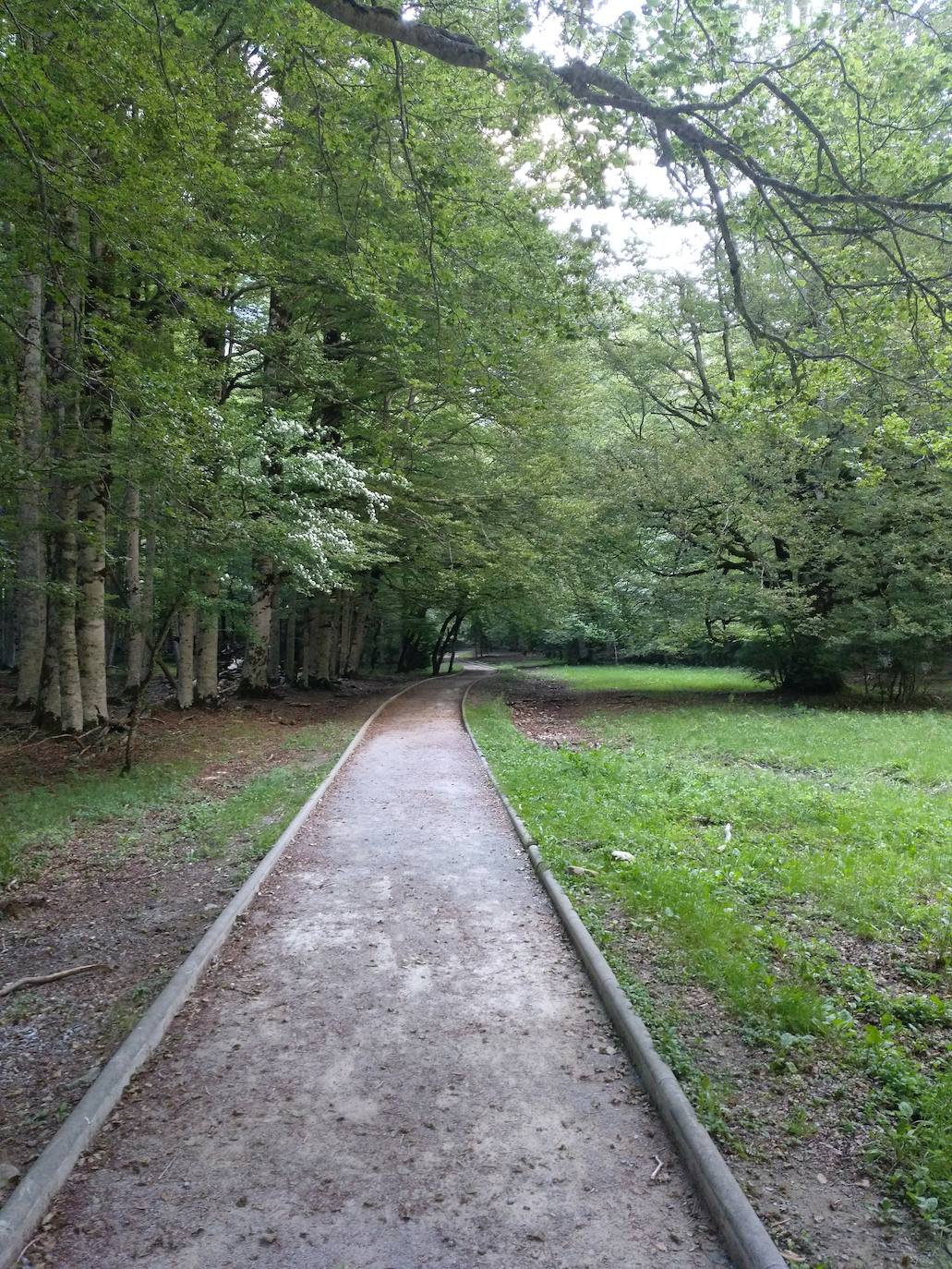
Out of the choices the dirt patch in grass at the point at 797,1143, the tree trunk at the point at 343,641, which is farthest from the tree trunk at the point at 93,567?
the tree trunk at the point at 343,641

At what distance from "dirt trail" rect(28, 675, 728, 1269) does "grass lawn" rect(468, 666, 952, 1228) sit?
1.68ft

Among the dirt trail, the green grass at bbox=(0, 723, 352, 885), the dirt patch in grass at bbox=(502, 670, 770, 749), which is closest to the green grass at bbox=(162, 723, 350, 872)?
the green grass at bbox=(0, 723, 352, 885)

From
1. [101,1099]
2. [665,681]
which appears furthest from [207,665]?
[665,681]

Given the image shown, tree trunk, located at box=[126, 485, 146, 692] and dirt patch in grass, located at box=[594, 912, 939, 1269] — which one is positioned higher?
tree trunk, located at box=[126, 485, 146, 692]

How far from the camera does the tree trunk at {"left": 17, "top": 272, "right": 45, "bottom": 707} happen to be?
938 cm

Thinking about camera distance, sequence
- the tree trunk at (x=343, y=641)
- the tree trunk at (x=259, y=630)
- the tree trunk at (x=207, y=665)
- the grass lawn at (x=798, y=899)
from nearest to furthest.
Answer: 1. the grass lawn at (x=798, y=899)
2. the tree trunk at (x=207, y=665)
3. the tree trunk at (x=259, y=630)
4. the tree trunk at (x=343, y=641)

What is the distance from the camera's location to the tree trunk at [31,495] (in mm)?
9375

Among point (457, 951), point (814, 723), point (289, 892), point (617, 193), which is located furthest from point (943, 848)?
point (814, 723)

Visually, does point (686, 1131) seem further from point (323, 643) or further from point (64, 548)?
point (323, 643)

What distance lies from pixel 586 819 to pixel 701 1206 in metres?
5.15

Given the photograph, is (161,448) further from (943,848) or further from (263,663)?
(263,663)

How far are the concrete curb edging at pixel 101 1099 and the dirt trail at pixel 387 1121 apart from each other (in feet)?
0.24

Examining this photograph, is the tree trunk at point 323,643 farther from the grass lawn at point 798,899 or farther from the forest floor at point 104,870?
the grass lawn at point 798,899

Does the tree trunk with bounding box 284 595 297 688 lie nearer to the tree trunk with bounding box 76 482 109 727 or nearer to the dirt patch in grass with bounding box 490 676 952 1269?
the tree trunk with bounding box 76 482 109 727
